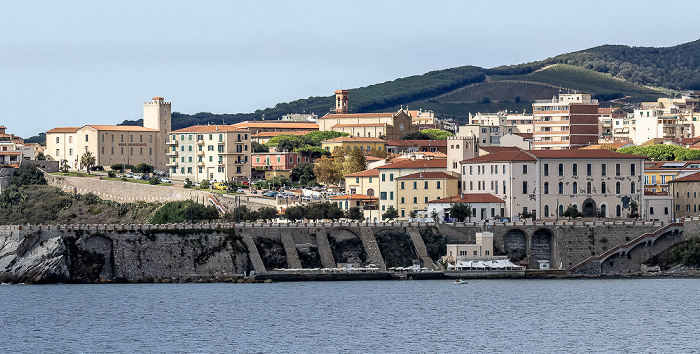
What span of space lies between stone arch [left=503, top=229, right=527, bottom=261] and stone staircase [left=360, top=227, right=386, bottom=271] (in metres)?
8.91

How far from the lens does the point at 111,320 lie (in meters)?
76.8

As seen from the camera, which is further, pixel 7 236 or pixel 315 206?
pixel 315 206

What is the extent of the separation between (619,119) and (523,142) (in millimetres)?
53843

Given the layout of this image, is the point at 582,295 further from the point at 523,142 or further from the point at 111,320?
the point at 523,142

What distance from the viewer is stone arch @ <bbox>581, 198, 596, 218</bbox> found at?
4065 inches

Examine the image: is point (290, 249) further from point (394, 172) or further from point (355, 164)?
point (355, 164)

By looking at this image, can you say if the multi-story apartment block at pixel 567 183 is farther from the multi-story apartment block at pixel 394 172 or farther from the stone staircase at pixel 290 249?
the stone staircase at pixel 290 249

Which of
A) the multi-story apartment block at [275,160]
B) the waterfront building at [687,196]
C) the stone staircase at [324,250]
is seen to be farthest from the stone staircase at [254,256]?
the multi-story apartment block at [275,160]

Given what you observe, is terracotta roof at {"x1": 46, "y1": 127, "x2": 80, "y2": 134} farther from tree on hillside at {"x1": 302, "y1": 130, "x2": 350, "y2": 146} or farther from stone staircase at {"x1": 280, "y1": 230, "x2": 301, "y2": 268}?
stone staircase at {"x1": 280, "y1": 230, "x2": 301, "y2": 268}

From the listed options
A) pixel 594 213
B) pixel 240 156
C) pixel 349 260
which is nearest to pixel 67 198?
pixel 240 156

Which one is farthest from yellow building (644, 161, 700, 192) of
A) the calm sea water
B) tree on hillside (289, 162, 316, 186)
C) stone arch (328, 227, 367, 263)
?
tree on hillside (289, 162, 316, 186)

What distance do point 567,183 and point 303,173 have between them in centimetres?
3923

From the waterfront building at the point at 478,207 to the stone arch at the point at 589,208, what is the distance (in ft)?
19.6

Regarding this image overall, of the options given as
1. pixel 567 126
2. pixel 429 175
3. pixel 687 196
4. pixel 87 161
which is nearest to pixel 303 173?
pixel 87 161
